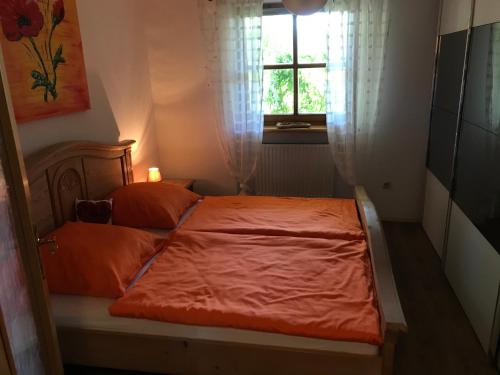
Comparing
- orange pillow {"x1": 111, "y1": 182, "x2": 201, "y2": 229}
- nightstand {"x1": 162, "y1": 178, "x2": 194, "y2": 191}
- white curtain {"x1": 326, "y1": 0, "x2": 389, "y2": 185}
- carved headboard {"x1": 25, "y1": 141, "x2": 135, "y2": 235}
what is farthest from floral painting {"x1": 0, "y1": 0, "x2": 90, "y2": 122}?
white curtain {"x1": 326, "y1": 0, "x2": 389, "y2": 185}

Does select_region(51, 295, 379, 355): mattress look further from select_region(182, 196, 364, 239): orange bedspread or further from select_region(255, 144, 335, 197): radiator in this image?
select_region(255, 144, 335, 197): radiator

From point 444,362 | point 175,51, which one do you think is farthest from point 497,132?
point 175,51

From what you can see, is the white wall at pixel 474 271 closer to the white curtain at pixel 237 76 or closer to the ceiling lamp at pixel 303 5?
the ceiling lamp at pixel 303 5

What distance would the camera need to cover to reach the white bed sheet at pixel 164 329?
177 cm

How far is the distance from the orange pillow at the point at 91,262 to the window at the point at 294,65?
225cm

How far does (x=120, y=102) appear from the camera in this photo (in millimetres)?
3465

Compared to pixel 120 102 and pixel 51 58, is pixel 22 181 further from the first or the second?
pixel 120 102

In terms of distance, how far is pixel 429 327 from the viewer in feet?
8.29

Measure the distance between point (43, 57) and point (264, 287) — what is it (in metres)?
1.87

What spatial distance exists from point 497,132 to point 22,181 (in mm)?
2248

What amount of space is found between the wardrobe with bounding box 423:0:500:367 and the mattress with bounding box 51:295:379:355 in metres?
1.03

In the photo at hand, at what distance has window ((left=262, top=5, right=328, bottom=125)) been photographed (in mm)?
3828

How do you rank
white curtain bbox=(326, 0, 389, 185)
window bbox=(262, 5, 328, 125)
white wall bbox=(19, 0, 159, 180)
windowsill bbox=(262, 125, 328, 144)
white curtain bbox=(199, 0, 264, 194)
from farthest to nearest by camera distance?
windowsill bbox=(262, 125, 328, 144)
window bbox=(262, 5, 328, 125)
white curtain bbox=(199, 0, 264, 194)
white curtain bbox=(326, 0, 389, 185)
white wall bbox=(19, 0, 159, 180)

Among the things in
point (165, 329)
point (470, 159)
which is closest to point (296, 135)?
point (470, 159)
